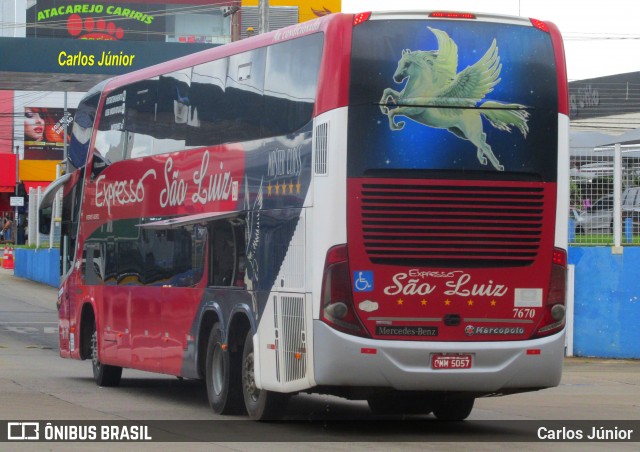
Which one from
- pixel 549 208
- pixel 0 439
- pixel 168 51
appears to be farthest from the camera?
pixel 168 51

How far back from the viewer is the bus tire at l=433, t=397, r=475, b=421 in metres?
14.2

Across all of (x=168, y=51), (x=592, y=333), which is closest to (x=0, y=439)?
(x=592, y=333)

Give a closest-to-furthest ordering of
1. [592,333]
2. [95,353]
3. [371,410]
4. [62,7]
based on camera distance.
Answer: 1. [371,410]
2. [95,353]
3. [592,333]
4. [62,7]

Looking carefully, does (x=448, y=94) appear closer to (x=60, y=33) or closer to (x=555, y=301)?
(x=555, y=301)

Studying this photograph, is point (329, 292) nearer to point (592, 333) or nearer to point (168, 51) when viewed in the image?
point (592, 333)

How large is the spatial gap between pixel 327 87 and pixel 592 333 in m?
11.9

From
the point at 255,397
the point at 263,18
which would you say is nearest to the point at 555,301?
the point at 255,397

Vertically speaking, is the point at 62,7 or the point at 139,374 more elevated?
the point at 62,7

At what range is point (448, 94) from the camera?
12.4 m

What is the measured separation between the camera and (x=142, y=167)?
55.3 feet

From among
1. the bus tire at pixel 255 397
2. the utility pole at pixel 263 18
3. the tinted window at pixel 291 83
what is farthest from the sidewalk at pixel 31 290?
the tinted window at pixel 291 83

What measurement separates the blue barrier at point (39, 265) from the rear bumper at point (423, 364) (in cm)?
3171

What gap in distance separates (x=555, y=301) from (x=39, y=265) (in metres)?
35.2

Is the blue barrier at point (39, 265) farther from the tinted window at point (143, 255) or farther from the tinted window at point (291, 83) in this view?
the tinted window at point (291, 83)
